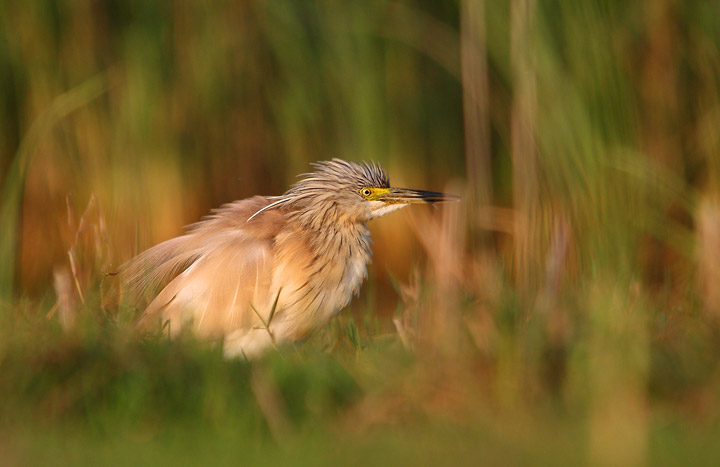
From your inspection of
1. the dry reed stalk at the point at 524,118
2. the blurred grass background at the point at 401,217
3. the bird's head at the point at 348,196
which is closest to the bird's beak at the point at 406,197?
the bird's head at the point at 348,196

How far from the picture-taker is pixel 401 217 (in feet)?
21.7

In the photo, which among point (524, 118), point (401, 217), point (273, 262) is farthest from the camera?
point (401, 217)

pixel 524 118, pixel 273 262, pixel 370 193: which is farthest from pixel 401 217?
pixel 524 118

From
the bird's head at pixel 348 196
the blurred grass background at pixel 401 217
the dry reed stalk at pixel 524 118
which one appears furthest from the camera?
the bird's head at pixel 348 196

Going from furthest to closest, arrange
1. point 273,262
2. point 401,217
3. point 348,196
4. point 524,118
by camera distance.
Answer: point 401,217 < point 348,196 < point 273,262 < point 524,118

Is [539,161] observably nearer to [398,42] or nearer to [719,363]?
[719,363]

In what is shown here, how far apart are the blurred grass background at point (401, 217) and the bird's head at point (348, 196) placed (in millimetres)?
500

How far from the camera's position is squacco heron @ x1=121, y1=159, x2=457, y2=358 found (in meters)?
3.90

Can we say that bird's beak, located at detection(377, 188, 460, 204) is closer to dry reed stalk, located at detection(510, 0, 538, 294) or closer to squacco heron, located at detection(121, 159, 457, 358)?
squacco heron, located at detection(121, 159, 457, 358)

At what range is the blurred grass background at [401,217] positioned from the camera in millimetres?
2102

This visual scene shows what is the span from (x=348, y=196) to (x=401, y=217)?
2223mm

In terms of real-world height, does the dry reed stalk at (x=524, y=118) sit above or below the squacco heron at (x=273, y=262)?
above

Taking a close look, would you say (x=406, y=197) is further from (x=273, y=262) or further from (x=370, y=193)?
(x=273, y=262)

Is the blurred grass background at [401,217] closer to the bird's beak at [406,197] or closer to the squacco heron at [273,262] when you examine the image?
the squacco heron at [273,262]
